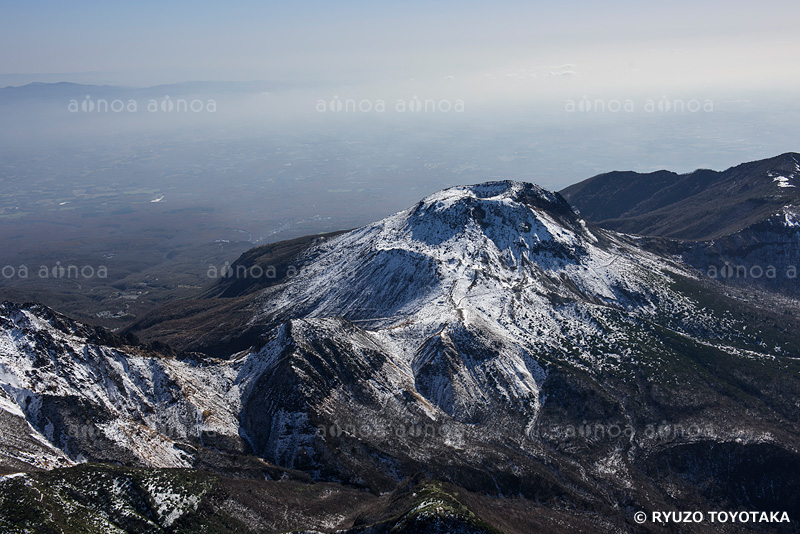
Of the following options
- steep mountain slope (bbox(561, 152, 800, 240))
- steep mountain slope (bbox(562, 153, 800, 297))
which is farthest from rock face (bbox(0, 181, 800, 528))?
steep mountain slope (bbox(561, 152, 800, 240))

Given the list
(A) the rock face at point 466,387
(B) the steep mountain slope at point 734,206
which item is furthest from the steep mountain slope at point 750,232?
(A) the rock face at point 466,387

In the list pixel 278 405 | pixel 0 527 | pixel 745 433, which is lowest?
pixel 745 433

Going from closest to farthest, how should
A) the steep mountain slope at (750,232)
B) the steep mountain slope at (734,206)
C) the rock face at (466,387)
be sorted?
the rock face at (466,387) → the steep mountain slope at (750,232) → the steep mountain slope at (734,206)

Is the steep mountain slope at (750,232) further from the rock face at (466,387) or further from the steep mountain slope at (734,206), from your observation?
the rock face at (466,387)

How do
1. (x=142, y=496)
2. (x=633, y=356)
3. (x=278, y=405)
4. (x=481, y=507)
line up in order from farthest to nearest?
(x=633, y=356)
(x=278, y=405)
(x=481, y=507)
(x=142, y=496)

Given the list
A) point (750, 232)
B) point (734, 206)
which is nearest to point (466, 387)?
point (750, 232)

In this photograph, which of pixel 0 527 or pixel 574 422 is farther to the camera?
pixel 574 422

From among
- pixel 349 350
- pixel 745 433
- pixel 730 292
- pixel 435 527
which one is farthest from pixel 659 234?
pixel 435 527

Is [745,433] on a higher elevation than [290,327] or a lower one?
lower

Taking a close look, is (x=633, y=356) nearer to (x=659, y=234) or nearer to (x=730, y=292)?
(x=730, y=292)

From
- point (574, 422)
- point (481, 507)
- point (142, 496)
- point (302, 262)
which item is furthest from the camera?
point (302, 262)
